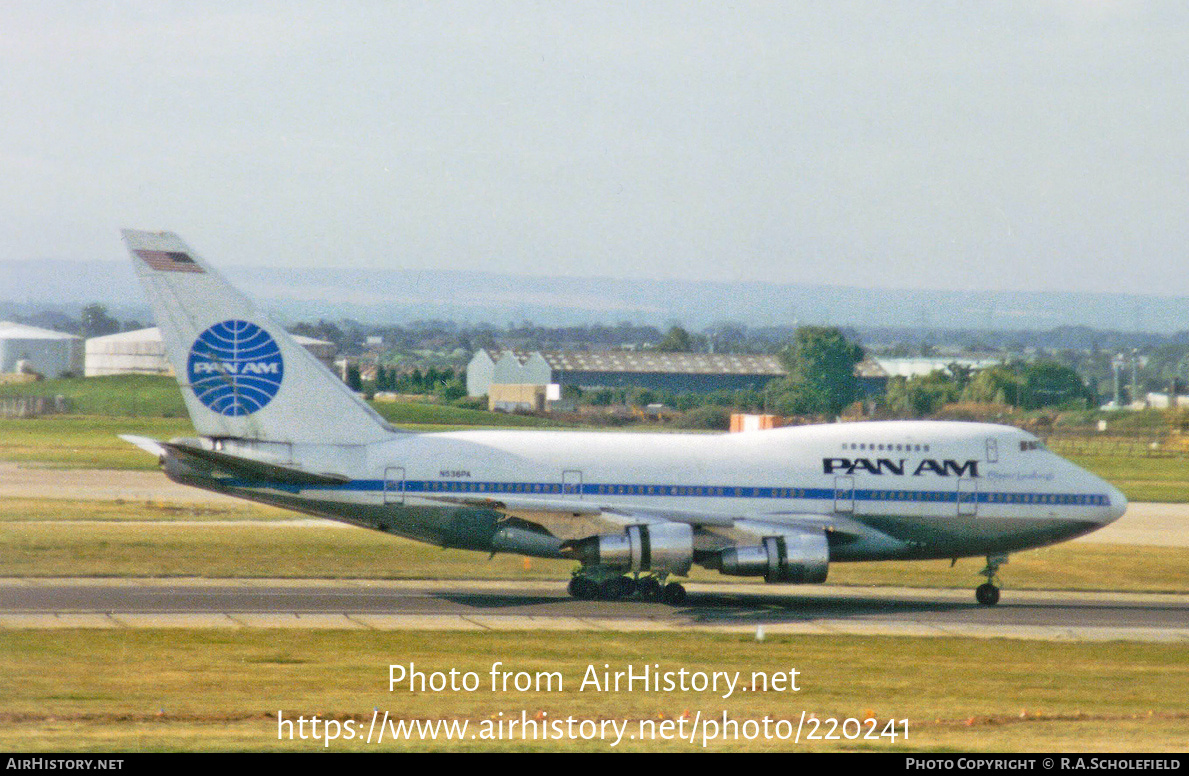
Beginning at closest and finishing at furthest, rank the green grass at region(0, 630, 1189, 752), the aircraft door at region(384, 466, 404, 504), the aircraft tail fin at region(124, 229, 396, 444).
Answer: the green grass at region(0, 630, 1189, 752)
the aircraft tail fin at region(124, 229, 396, 444)
the aircraft door at region(384, 466, 404, 504)

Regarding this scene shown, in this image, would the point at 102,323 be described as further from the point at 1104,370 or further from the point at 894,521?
the point at 894,521

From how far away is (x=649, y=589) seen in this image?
34.8m

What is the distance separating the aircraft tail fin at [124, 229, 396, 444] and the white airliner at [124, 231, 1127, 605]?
0.03 meters

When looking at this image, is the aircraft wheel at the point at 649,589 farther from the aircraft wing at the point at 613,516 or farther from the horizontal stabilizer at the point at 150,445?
the horizontal stabilizer at the point at 150,445

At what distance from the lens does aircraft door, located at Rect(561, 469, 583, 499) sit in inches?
1352

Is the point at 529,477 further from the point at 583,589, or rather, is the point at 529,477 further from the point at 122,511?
the point at 122,511

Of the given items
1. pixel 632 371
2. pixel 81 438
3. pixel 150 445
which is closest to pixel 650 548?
pixel 150 445

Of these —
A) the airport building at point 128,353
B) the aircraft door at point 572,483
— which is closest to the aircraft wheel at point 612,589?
A: the aircraft door at point 572,483

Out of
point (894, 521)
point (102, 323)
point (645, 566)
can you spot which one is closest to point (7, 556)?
point (645, 566)

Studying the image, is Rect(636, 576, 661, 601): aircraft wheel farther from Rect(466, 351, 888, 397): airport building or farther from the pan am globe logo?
Rect(466, 351, 888, 397): airport building

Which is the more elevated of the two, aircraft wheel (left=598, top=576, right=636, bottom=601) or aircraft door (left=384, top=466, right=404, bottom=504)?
aircraft door (left=384, top=466, right=404, bottom=504)

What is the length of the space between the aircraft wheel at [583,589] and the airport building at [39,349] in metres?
95.9

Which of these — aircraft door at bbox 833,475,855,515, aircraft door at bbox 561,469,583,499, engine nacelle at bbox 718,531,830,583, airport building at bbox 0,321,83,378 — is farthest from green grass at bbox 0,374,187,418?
engine nacelle at bbox 718,531,830,583

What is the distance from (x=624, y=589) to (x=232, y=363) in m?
11.3
